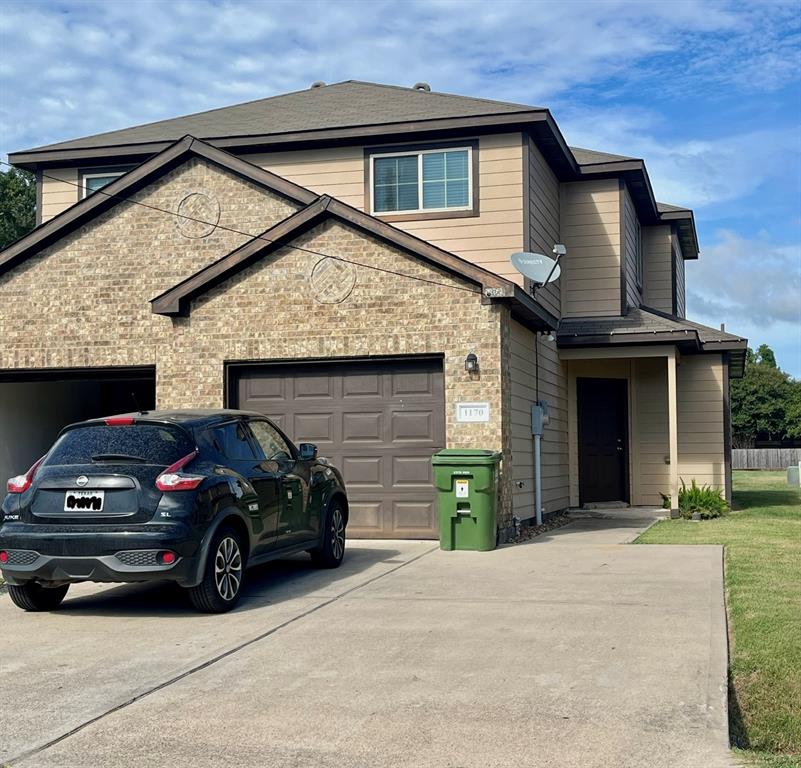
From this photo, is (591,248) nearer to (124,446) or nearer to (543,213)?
(543,213)

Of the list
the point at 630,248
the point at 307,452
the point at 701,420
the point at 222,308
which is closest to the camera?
the point at 307,452

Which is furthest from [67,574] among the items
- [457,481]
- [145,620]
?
[457,481]

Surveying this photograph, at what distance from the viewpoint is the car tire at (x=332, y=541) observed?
1028cm

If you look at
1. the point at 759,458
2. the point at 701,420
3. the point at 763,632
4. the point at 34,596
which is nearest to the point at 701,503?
the point at 701,420

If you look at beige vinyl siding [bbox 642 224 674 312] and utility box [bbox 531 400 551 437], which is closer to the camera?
utility box [bbox 531 400 551 437]

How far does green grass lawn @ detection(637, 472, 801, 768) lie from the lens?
199 inches

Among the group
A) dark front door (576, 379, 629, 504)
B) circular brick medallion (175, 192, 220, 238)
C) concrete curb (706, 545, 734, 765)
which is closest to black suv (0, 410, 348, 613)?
concrete curb (706, 545, 734, 765)

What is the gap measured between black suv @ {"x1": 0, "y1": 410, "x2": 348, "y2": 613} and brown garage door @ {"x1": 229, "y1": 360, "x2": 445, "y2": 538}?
4.14 meters

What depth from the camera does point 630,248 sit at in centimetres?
1938

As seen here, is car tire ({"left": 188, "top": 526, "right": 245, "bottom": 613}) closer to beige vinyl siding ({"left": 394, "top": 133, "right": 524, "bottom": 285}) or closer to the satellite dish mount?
the satellite dish mount

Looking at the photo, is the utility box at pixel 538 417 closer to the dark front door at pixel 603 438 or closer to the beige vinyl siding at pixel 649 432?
the dark front door at pixel 603 438

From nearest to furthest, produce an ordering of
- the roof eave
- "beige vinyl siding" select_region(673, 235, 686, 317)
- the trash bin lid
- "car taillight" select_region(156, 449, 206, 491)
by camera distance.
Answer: "car taillight" select_region(156, 449, 206, 491) → the trash bin lid → the roof eave → "beige vinyl siding" select_region(673, 235, 686, 317)

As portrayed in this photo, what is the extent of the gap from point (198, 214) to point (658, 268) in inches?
435

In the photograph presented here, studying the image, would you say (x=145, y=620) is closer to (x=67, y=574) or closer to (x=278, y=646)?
(x=67, y=574)
